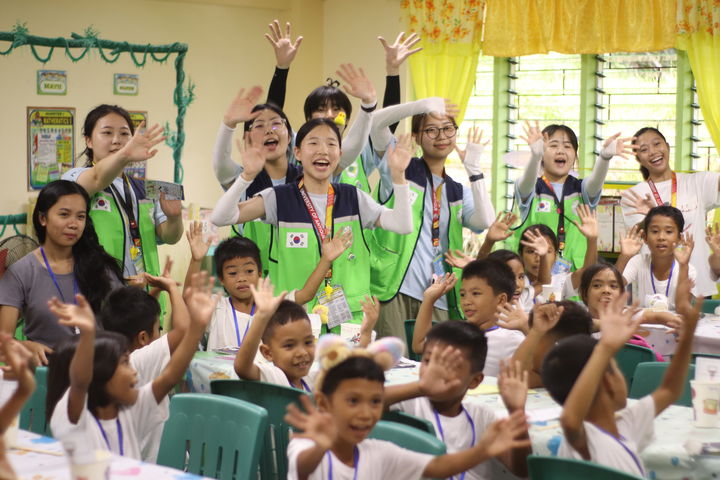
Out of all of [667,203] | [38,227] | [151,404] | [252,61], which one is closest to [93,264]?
[38,227]

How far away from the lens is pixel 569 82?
8188mm

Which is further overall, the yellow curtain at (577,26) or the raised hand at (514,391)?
the yellow curtain at (577,26)

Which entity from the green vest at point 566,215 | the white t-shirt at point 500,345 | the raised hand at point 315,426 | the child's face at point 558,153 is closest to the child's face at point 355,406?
the raised hand at point 315,426

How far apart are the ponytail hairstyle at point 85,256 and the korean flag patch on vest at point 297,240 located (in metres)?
0.81

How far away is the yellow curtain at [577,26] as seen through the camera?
7.43 meters

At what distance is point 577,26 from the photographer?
7.75 metres

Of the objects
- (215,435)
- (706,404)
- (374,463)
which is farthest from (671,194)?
(374,463)

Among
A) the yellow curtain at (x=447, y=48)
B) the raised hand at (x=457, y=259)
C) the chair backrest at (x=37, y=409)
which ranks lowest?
the chair backrest at (x=37, y=409)

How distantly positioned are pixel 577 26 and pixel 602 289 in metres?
3.90

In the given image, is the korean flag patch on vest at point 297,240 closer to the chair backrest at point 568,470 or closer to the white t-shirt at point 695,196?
the chair backrest at point 568,470

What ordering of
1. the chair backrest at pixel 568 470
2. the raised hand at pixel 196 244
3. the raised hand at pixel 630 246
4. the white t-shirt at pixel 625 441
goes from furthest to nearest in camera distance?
the raised hand at pixel 630 246 → the raised hand at pixel 196 244 → the white t-shirt at pixel 625 441 → the chair backrest at pixel 568 470

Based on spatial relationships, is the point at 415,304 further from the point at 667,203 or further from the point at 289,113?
the point at 289,113

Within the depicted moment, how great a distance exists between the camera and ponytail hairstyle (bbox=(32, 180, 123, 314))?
393 cm

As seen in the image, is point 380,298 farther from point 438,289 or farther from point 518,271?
point 438,289
